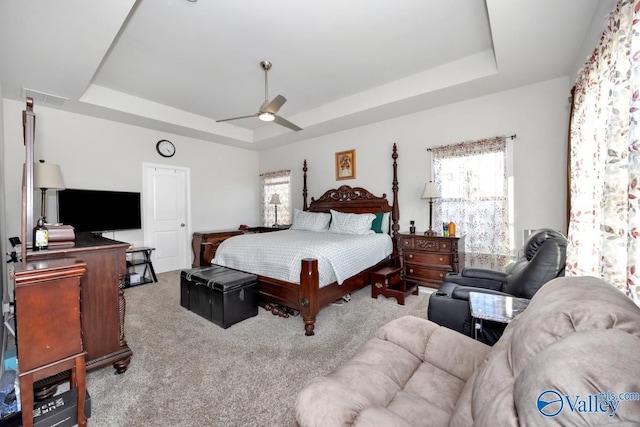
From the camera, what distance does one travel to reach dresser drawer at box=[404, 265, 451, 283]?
370 cm

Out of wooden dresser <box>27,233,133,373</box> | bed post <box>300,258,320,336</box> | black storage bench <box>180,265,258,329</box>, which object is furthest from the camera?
black storage bench <box>180,265,258,329</box>

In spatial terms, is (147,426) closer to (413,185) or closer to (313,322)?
(313,322)

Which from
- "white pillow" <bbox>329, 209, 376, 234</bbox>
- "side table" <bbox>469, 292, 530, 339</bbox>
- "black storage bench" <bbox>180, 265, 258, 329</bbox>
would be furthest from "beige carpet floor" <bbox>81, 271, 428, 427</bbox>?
"white pillow" <bbox>329, 209, 376, 234</bbox>

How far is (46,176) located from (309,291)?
11.2ft

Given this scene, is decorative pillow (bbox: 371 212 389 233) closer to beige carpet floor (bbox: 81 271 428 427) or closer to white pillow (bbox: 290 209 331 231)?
white pillow (bbox: 290 209 331 231)

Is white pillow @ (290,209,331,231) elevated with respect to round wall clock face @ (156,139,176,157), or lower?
lower

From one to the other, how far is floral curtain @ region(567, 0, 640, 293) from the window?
493cm

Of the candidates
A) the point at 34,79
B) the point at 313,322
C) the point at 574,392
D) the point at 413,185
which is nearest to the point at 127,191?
the point at 34,79

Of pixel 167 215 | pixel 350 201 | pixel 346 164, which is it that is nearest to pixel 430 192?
pixel 350 201

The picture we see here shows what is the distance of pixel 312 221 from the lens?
4926 mm

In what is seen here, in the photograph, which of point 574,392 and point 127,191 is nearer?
point 574,392

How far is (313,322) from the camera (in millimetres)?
2656

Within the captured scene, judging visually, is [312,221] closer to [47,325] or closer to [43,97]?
[47,325]

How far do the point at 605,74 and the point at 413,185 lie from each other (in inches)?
110
